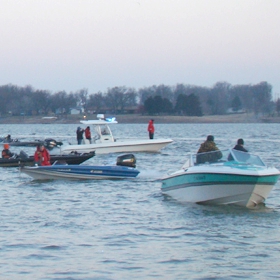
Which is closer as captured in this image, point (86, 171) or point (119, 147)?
point (86, 171)

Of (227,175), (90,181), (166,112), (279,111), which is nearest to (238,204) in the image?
(227,175)

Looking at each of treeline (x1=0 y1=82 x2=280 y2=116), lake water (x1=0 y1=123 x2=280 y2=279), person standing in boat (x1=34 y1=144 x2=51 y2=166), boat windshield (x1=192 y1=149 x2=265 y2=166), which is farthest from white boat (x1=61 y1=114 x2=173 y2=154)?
treeline (x1=0 y1=82 x2=280 y2=116)

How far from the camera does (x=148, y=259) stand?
1227 centimetres

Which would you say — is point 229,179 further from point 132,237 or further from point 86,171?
point 86,171

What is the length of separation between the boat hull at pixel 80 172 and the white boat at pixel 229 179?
21.7 feet

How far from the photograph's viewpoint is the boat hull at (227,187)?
639 inches

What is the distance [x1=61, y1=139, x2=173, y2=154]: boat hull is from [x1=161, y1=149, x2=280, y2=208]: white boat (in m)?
19.3

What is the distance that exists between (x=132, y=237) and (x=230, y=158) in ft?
13.0

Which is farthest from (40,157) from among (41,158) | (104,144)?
(104,144)

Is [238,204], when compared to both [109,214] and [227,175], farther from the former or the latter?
[109,214]

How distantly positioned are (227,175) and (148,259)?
4666 mm

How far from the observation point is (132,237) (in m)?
14.1

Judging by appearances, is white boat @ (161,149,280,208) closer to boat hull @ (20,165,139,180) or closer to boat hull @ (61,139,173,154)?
boat hull @ (20,165,139,180)

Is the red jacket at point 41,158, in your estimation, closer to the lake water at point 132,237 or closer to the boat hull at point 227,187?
the lake water at point 132,237
